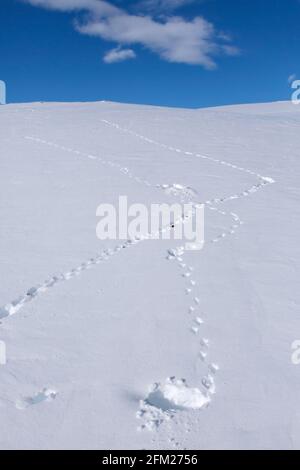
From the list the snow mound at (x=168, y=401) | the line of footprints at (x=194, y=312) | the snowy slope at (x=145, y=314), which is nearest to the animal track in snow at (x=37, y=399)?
the snowy slope at (x=145, y=314)

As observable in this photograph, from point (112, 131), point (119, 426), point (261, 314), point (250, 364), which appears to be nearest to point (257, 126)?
point (112, 131)

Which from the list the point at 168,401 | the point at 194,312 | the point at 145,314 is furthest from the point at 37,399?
the point at 194,312

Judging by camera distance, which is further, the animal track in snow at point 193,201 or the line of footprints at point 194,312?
the line of footprints at point 194,312

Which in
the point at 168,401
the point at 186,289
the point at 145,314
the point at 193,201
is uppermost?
the point at 193,201

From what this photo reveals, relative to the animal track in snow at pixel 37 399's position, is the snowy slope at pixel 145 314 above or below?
above

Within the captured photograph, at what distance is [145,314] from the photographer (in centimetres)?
512

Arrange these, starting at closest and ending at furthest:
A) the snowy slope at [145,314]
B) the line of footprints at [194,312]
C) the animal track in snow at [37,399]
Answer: the snowy slope at [145,314] → the animal track in snow at [37,399] → the line of footprints at [194,312]

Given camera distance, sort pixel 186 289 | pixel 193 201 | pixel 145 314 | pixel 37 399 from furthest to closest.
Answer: pixel 193 201 → pixel 186 289 → pixel 145 314 → pixel 37 399

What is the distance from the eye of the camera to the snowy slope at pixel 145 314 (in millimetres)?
3578

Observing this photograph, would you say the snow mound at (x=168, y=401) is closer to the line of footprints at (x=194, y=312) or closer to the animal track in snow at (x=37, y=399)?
the line of footprints at (x=194, y=312)

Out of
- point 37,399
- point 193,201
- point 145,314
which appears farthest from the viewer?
point 193,201

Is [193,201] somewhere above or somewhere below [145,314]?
above

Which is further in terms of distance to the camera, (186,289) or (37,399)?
(186,289)

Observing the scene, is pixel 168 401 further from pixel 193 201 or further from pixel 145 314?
pixel 193 201
